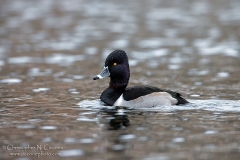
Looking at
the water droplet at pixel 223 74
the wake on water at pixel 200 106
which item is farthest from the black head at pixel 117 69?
the water droplet at pixel 223 74

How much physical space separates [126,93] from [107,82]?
191 inches

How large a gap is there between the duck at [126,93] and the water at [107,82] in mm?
229

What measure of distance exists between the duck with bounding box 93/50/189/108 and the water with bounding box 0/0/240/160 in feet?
0.75

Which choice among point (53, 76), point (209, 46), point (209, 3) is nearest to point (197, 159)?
point (53, 76)

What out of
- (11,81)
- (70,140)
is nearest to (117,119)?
(70,140)

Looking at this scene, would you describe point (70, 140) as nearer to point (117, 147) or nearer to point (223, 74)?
point (117, 147)

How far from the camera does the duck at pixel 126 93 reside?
13.2 metres

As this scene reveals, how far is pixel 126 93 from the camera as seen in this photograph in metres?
13.5

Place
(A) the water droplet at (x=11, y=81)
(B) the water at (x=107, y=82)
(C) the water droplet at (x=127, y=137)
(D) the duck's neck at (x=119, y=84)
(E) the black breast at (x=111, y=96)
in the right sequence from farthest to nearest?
(A) the water droplet at (x=11, y=81), (D) the duck's neck at (x=119, y=84), (E) the black breast at (x=111, y=96), (C) the water droplet at (x=127, y=137), (B) the water at (x=107, y=82)

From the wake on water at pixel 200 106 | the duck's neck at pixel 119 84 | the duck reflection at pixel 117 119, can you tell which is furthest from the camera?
the duck's neck at pixel 119 84

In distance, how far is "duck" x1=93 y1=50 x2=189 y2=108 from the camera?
13250 mm

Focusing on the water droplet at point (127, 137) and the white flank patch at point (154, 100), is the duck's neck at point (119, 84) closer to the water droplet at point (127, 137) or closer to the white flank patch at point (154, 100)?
the white flank patch at point (154, 100)

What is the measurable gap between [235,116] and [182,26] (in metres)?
20.2

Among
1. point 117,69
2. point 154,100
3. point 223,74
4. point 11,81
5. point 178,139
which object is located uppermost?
point 117,69
